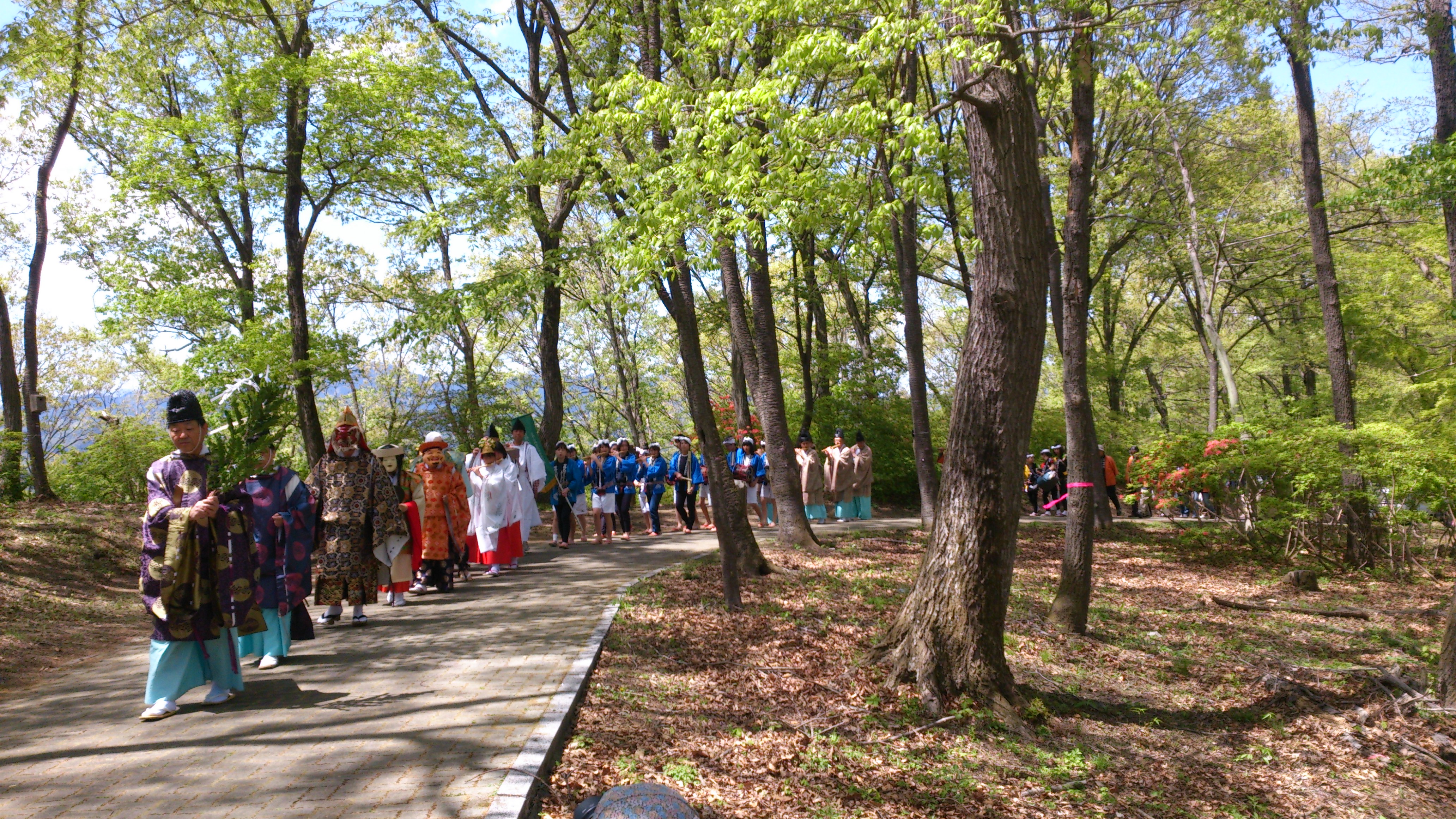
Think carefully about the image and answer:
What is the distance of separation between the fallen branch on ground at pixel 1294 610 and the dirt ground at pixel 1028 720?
0.32 feet

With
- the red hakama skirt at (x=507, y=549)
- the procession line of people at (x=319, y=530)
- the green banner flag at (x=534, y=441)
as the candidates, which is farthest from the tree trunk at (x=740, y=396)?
the red hakama skirt at (x=507, y=549)

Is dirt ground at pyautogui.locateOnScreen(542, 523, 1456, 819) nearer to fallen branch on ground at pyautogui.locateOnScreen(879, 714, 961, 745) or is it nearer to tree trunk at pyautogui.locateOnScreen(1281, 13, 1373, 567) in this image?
→ fallen branch on ground at pyautogui.locateOnScreen(879, 714, 961, 745)

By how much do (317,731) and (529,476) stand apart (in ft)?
25.3

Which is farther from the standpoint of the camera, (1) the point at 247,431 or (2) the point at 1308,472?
(2) the point at 1308,472

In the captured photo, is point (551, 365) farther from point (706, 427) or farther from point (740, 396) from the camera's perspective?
point (706, 427)

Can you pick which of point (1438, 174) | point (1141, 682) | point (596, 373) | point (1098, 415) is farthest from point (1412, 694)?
point (596, 373)

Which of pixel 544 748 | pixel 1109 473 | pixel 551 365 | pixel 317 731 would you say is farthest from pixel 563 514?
pixel 1109 473

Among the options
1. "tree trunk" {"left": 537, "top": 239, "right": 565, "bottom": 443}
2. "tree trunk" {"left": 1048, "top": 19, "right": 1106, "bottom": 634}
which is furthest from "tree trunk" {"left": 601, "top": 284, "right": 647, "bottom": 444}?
"tree trunk" {"left": 1048, "top": 19, "right": 1106, "bottom": 634}

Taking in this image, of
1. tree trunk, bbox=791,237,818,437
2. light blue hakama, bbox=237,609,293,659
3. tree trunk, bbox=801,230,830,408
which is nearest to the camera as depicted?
light blue hakama, bbox=237,609,293,659

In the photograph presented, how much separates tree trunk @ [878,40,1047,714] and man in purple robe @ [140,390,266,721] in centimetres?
474

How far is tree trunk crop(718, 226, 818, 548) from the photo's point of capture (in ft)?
42.3

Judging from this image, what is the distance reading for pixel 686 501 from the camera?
18.0 meters

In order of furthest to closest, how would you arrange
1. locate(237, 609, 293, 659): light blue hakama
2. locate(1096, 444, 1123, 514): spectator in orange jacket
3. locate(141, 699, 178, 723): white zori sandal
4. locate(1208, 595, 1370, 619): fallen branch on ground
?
locate(1096, 444, 1123, 514): spectator in orange jacket → locate(1208, 595, 1370, 619): fallen branch on ground → locate(237, 609, 293, 659): light blue hakama → locate(141, 699, 178, 723): white zori sandal

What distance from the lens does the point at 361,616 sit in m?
8.77
